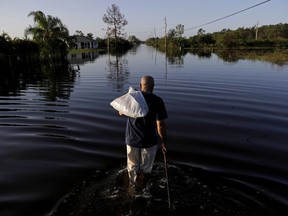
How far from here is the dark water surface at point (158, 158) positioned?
468 centimetres

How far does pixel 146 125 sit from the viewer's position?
15.9 feet

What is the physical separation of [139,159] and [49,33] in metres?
43.0

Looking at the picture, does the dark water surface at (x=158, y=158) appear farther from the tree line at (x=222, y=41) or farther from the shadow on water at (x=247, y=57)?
the tree line at (x=222, y=41)

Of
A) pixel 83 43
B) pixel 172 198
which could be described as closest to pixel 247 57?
pixel 172 198

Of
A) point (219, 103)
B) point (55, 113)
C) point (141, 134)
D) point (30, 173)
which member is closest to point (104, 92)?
point (55, 113)

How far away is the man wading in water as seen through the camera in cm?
472

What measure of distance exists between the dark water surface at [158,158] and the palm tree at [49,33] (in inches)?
1296

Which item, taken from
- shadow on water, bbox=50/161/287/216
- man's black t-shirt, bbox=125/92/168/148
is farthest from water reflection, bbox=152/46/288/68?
man's black t-shirt, bbox=125/92/168/148

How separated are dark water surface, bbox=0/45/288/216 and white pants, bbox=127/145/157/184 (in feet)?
1.20

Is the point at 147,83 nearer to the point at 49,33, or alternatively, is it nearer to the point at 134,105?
the point at 134,105

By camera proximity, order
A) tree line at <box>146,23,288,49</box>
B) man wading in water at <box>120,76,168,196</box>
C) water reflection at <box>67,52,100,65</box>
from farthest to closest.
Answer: tree line at <box>146,23,288,49</box>
water reflection at <box>67,52,100,65</box>
man wading in water at <box>120,76,168,196</box>

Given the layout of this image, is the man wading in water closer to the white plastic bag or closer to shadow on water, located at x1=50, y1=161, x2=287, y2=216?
the white plastic bag

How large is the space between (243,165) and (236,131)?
2516mm

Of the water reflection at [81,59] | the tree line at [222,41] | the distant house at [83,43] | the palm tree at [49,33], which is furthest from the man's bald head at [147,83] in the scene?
the distant house at [83,43]
